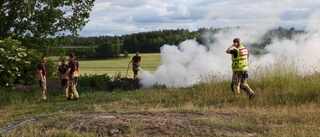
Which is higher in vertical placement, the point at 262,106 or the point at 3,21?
the point at 3,21

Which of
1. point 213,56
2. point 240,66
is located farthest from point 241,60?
point 213,56

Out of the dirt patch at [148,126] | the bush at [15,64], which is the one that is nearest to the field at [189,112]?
the dirt patch at [148,126]

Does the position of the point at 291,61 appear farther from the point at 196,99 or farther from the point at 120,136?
the point at 120,136

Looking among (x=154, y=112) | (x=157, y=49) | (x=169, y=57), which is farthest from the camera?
(x=157, y=49)

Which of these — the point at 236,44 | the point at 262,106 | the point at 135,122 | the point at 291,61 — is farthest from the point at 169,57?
the point at 135,122

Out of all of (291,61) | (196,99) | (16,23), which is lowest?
(196,99)

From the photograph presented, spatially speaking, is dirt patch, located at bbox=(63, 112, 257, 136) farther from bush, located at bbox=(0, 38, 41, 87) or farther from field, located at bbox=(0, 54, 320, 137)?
bush, located at bbox=(0, 38, 41, 87)

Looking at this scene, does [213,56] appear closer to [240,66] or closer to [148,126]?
[240,66]

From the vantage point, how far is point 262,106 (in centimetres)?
1020

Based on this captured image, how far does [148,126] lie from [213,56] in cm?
1388

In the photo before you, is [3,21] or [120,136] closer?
[120,136]

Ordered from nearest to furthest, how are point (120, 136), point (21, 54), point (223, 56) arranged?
point (120, 136) < point (21, 54) < point (223, 56)

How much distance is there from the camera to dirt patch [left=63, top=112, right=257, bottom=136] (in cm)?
677

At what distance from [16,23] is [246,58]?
15.5 meters
